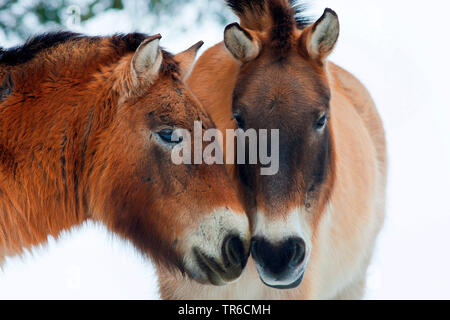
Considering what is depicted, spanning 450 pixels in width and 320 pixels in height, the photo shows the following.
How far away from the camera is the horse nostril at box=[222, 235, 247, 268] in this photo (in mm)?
2973

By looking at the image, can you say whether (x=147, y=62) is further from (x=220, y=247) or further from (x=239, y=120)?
(x=220, y=247)

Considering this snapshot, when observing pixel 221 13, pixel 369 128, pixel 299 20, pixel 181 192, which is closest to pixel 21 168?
pixel 181 192

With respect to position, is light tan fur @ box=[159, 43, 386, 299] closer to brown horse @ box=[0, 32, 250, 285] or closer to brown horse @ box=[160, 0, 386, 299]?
brown horse @ box=[160, 0, 386, 299]

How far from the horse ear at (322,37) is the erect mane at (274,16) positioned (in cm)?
15

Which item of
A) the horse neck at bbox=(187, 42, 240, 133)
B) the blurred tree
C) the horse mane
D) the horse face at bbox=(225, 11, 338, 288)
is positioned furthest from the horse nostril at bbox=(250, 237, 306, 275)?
the blurred tree

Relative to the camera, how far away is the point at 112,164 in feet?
10.6

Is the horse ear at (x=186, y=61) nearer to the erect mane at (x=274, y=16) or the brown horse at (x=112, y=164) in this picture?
the brown horse at (x=112, y=164)

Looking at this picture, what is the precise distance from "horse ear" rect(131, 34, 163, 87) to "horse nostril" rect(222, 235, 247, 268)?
43.3 inches

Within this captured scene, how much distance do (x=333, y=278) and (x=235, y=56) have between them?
7.67 ft

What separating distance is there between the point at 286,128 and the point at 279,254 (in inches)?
31.7

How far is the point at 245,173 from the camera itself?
3.61 m

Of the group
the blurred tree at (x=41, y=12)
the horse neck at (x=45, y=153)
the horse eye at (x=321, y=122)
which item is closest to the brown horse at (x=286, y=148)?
the horse eye at (x=321, y=122)

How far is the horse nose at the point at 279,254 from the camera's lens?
3195mm

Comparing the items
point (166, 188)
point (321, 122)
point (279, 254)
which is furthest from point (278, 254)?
point (321, 122)
